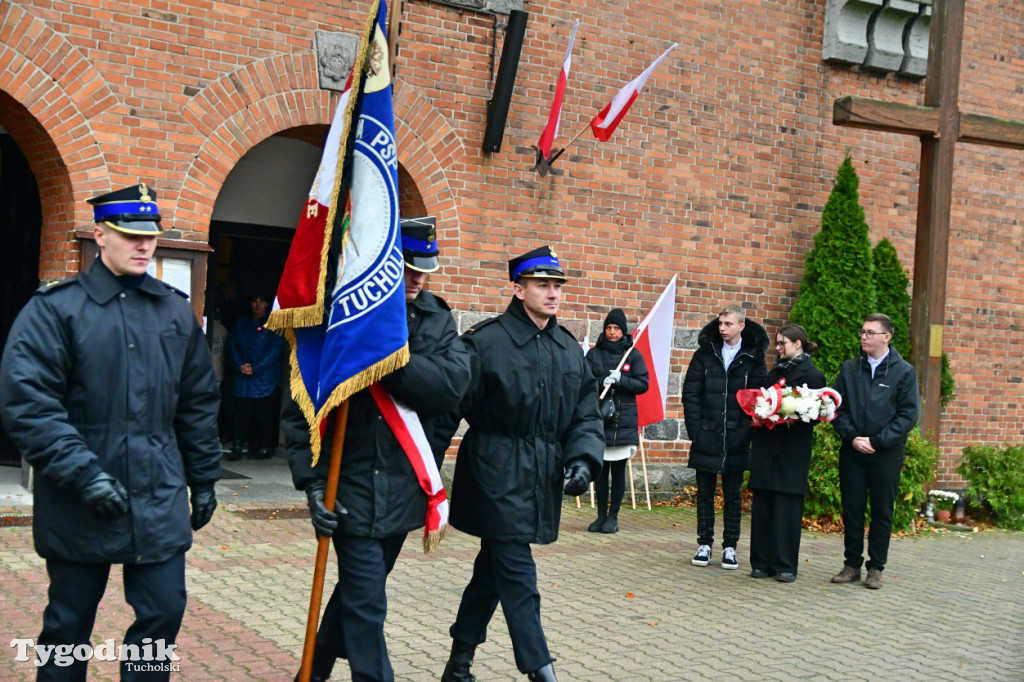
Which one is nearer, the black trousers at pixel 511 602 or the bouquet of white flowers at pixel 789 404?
the black trousers at pixel 511 602

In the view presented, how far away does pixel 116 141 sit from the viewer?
8.84m

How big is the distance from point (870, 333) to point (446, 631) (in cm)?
398

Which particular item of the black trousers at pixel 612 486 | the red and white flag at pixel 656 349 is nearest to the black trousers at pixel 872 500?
the black trousers at pixel 612 486

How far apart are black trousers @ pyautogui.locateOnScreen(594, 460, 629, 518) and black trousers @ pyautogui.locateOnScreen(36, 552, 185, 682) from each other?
5769 mm

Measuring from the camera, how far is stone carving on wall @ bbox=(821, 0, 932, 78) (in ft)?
39.6

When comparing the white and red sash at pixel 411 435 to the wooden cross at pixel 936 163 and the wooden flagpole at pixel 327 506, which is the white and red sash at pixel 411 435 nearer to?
the wooden flagpole at pixel 327 506

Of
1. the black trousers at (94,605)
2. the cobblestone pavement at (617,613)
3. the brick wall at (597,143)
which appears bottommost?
the cobblestone pavement at (617,613)

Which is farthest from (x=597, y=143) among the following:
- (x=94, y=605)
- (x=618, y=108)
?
(x=94, y=605)

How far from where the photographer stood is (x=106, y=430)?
390 centimetres

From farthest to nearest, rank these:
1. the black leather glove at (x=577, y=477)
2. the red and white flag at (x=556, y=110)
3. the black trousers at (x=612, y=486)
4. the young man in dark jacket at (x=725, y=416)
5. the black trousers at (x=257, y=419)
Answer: the black trousers at (x=257, y=419)
the red and white flag at (x=556, y=110)
the black trousers at (x=612, y=486)
the young man in dark jacket at (x=725, y=416)
the black leather glove at (x=577, y=477)

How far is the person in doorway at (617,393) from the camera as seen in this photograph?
9570 mm

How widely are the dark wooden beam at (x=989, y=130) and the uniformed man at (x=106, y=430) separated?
9.31 m

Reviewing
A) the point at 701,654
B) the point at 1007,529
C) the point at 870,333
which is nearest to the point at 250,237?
the point at 870,333

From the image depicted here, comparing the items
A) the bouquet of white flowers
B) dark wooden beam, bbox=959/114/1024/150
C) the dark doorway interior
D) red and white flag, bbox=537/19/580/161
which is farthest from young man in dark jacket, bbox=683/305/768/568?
the dark doorway interior
